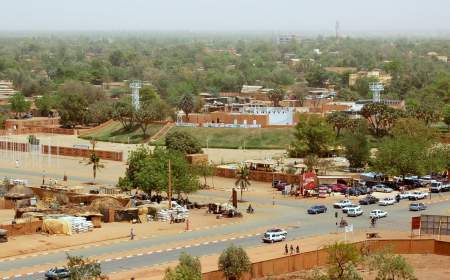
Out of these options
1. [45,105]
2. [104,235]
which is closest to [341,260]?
[104,235]

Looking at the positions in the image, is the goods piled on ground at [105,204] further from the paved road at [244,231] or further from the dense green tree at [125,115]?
the dense green tree at [125,115]

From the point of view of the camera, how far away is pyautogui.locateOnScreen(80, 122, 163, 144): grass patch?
94.2 meters

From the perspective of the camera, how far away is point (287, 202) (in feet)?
189

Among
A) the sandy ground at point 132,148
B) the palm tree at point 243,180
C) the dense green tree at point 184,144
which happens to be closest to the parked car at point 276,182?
the palm tree at point 243,180

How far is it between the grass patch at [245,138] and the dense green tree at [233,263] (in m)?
48.7

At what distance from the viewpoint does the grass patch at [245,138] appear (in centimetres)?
8675

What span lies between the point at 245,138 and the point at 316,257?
48.4m

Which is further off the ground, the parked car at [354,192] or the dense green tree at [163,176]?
the dense green tree at [163,176]

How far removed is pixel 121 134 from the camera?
96.5 meters

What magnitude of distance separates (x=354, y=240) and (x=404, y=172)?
59.9ft

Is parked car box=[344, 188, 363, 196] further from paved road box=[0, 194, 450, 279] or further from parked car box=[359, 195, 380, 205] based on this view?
paved road box=[0, 194, 450, 279]

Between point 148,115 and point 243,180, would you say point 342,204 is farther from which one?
point 148,115

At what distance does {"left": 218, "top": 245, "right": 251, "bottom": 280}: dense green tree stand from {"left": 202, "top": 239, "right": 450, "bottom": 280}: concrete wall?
323 mm

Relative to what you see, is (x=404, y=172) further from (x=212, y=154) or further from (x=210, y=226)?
(x=212, y=154)
